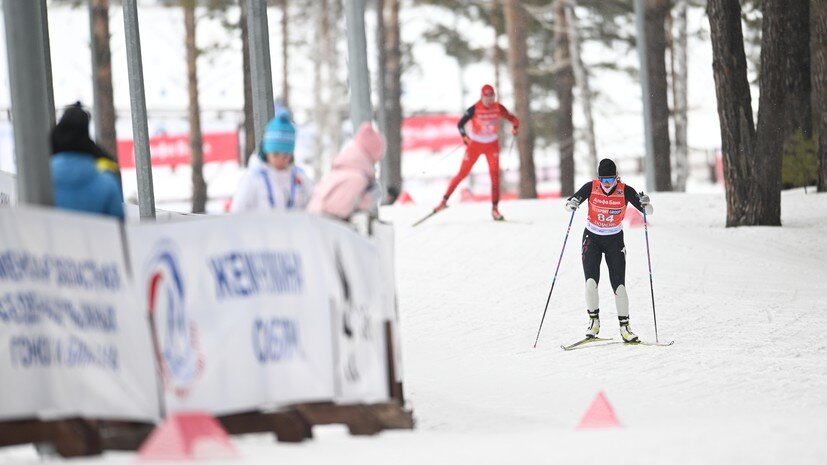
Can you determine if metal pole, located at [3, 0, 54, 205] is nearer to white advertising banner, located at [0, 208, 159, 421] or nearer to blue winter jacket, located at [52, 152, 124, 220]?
blue winter jacket, located at [52, 152, 124, 220]

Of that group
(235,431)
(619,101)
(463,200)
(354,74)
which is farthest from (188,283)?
(619,101)

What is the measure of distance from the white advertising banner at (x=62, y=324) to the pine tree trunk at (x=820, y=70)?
1844 centimetres

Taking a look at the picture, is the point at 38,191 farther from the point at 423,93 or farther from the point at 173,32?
the point at 423,93

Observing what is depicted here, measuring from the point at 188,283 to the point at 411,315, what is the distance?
9563mm

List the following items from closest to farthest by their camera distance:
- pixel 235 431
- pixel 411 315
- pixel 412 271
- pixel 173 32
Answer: pixel 235 431
pixel 411 315
pixel 412 271
pixel 173 32

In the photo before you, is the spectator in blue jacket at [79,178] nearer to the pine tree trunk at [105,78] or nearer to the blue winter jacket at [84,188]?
the blue winter jacket at [84,188]

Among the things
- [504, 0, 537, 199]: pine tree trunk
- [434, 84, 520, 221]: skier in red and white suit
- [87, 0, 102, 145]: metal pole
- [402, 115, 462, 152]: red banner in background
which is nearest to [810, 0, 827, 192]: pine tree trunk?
[434, 84, 520, 221]: skier in red and white suit

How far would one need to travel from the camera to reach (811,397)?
12.0 meters

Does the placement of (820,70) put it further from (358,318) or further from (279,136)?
(358,318)

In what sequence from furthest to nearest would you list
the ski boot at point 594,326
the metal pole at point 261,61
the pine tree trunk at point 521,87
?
1. the pine tree trunk at point 521,87
2. the metal pole at point 261,61
3. the ski boot at point 594,326

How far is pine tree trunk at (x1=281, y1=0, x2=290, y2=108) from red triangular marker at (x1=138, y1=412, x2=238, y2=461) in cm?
3924

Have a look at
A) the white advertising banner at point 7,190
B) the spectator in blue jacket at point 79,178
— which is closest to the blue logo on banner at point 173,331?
the spectator in blue jacket at point 79,178

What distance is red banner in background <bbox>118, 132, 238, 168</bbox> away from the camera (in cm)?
4469

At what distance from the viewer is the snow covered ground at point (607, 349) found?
Answer: 826 cm
